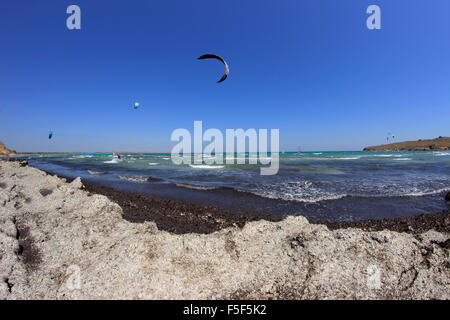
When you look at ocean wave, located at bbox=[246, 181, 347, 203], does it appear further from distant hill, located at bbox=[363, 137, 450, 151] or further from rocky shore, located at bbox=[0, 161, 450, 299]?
distant hill, located at bbox=[363, 137, 450, 151]

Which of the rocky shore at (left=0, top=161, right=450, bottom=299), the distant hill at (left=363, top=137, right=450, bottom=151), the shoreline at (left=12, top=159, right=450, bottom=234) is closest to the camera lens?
the rocky shore at (left=0, top=161, right=450, bottom=299)

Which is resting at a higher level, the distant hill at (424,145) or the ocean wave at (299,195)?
the distant hill at (424,145)

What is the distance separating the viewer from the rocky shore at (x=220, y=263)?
2.21 metres

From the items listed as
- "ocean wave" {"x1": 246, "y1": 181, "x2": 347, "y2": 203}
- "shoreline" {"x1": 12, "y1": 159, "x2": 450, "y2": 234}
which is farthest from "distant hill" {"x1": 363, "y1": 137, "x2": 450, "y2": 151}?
"shoreline" {"x1": 12, "y1": 159, "x2": 450, "y2": 234}

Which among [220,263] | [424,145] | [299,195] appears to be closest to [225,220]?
[220,263]

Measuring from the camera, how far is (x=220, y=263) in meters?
2.66

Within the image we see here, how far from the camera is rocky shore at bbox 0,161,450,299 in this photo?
221 centimetres

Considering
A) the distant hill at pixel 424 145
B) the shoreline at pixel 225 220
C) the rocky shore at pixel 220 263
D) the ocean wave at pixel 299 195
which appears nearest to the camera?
the rocky shore at pixel 220 263

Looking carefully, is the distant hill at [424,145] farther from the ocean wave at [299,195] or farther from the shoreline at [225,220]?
the shoreline at [225,220]

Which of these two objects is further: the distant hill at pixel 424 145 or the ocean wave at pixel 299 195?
the distant hill at pixel 424 145

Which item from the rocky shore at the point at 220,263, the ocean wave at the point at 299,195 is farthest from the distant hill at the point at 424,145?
the rocky shore at the point at 220,263

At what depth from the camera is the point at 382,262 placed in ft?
8.23

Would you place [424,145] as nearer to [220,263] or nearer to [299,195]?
[299,195]
